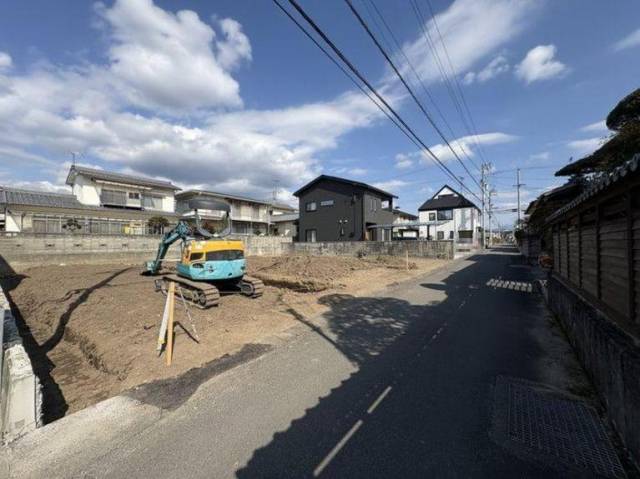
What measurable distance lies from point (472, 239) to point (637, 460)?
1865 inches

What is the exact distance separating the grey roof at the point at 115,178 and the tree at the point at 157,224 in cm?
597

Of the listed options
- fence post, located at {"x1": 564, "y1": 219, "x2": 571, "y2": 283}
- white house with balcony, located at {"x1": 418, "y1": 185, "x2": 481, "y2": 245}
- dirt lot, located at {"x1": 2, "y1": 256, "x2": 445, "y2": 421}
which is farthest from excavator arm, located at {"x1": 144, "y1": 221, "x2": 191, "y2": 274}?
white house with balcony, located at {"x1": 418, "y1": 185, "x2": 481, "y2": 245}

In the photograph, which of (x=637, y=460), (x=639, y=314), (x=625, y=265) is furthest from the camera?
(x=625, y=265)

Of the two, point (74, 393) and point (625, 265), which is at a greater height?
point (625, 265)

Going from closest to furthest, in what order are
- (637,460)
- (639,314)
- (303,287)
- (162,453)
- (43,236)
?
(637,460) < (162,453) < (639,314) < (303,287) < (43,236)

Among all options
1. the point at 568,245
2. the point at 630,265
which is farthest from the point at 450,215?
the point at 630,265

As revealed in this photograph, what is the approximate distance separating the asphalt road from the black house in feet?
73.8

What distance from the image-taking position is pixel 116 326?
6523 millimetres

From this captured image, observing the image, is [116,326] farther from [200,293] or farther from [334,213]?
[334,213]

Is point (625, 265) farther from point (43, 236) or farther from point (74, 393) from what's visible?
point (43, 236)

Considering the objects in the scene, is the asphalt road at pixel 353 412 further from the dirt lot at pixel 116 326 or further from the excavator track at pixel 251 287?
the excavator track at pixel 251 287

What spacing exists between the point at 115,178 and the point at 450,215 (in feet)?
141

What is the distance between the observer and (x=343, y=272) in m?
15.2

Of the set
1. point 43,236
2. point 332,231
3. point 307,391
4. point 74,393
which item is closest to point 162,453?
point 307,391
